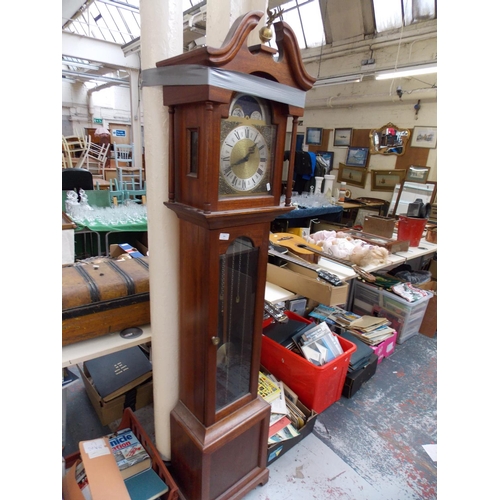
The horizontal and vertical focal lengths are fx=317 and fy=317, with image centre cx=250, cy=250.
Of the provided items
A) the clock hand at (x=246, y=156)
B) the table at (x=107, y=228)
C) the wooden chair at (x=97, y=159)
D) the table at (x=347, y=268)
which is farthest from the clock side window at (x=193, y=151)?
the wooden chair at (x=97, y=159)

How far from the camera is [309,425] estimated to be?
70.0 inches

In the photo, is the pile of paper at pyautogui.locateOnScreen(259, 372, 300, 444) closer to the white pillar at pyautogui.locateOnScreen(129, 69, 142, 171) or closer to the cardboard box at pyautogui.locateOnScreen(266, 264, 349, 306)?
the cardboard box at pyautogui.locateOnScreen(266, 264, 349, 306)

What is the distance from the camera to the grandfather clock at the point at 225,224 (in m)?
0.88

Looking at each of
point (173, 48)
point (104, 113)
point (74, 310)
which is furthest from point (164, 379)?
point (104, 113)

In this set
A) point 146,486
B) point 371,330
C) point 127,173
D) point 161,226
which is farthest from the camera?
point 127,173

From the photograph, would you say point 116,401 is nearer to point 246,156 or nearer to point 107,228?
point 246,156

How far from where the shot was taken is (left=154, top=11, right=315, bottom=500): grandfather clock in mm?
877

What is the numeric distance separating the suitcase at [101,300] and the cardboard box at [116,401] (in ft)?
2.36

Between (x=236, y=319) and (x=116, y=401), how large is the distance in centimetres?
104

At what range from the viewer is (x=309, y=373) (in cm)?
182

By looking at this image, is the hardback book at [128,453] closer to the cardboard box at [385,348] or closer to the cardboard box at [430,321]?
the cardboard box at [385,348]

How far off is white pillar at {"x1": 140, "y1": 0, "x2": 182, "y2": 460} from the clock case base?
109mm

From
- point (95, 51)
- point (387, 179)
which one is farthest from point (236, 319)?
point (95, 51)

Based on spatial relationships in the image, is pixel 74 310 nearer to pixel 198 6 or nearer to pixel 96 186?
pixel 198 6
